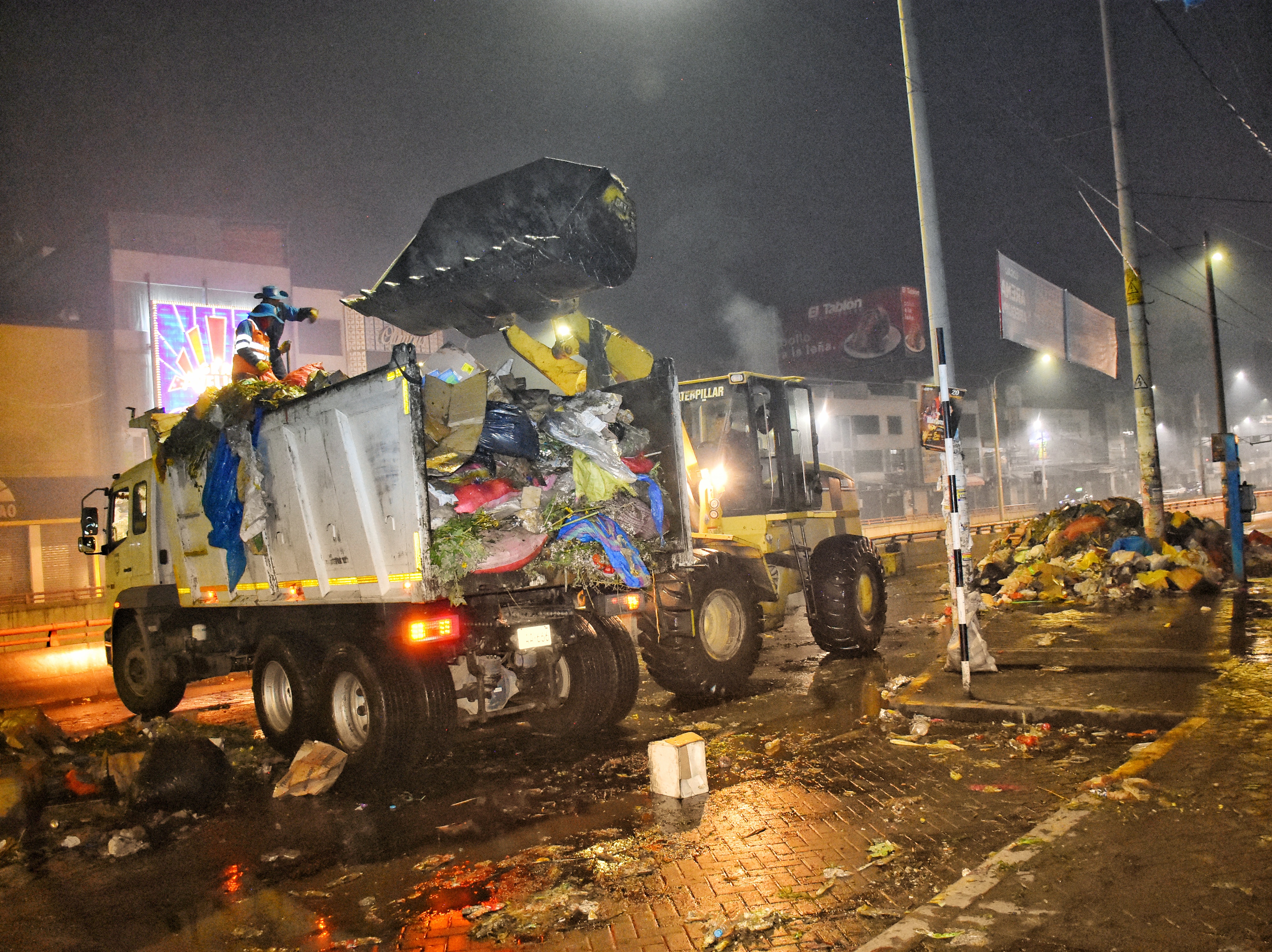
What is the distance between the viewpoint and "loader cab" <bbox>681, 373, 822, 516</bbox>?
10234mm

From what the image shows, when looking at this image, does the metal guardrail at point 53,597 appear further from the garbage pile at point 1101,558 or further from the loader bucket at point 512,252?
the garbage pile at point 1101,558

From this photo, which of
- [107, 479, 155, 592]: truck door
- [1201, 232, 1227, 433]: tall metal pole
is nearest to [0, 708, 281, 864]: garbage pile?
[107, 479, 155, 592]: truck door

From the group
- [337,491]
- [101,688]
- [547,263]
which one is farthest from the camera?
[101,688]

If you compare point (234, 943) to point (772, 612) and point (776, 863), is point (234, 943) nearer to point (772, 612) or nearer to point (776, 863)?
point (776, 863)

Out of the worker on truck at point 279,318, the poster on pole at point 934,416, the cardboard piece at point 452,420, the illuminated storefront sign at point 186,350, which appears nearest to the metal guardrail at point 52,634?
the worker on truck at point 279,318

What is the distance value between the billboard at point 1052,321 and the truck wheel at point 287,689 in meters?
32.1

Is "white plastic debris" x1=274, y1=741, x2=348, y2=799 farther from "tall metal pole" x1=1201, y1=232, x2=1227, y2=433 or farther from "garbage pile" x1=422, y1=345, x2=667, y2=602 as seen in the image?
"tall metal pole" x1=1201, y1=232, x2=1227, y2=433

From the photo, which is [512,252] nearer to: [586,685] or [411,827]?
[586,685]

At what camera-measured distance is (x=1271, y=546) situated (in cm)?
1579

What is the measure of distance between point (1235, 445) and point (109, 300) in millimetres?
41503

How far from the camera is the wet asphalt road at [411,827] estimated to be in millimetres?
4086

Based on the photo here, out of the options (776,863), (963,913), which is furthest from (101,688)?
(963,913)

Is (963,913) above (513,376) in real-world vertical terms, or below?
below

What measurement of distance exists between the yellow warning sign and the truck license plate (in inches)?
489
